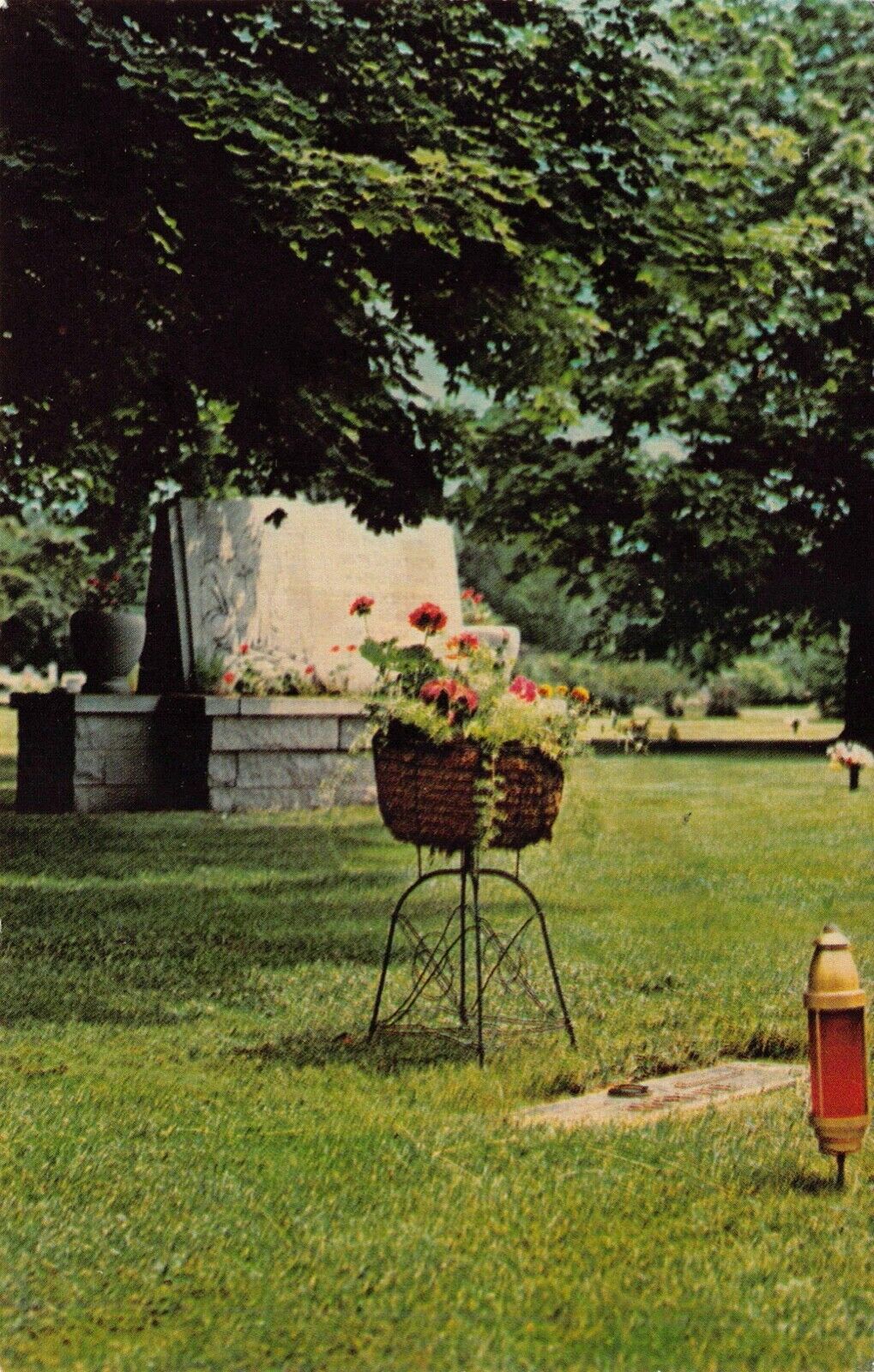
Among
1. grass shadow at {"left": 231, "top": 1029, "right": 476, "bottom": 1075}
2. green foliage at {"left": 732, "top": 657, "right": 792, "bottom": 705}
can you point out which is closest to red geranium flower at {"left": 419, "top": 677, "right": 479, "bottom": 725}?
grass shadow at {"left": 231, "top": 1029, "right": 476, "bottom": 1075}

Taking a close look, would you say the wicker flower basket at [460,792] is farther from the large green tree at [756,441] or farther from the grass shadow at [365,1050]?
the large green tree at [756,441]

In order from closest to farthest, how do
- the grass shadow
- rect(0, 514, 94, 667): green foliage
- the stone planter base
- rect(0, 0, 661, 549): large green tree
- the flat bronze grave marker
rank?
the flat bronze grave marker, the grass shadow, rect(0, 0, 661, 549): large green tree, the stone planter base, rect(0, 514, 94, 667): green foliage

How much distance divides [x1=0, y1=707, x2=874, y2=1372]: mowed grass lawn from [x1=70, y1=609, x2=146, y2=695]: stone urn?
6884 millimetres

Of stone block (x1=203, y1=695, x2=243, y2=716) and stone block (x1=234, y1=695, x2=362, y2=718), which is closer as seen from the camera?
stone block (x1=203, y1=695, x2=243, y2=716)

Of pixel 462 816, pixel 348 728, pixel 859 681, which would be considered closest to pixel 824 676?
pixel 859 681

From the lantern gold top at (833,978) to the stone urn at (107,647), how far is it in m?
12.0

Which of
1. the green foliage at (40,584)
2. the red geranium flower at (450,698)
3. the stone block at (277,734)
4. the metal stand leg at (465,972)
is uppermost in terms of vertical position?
the green foliage at (40,584)

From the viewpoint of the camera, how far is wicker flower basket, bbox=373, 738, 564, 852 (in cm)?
548

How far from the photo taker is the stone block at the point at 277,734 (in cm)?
1405

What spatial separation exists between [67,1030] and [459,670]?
195 centimetres

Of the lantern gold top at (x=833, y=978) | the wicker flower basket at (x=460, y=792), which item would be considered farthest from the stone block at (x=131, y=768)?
the lantern gold top at (x=833, y=978)

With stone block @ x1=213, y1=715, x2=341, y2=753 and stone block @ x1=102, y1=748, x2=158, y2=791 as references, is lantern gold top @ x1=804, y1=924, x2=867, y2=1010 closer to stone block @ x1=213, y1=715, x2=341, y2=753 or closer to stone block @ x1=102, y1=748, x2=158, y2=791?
stone block @ x1=213, y1=715, x2=341, y2=753

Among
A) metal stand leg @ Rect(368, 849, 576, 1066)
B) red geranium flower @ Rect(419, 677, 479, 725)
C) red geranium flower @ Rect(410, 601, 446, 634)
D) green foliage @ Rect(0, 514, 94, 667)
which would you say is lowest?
metal stand leg @ Rect(368, 849, 576, 1066)

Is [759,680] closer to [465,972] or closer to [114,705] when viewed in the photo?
[114,705]
